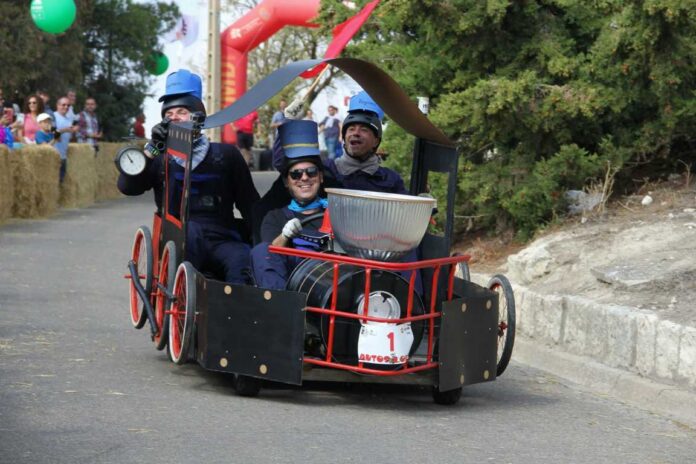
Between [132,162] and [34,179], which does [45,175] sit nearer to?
[34,179]

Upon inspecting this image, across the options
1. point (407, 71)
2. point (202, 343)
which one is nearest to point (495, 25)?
point (407, 71)

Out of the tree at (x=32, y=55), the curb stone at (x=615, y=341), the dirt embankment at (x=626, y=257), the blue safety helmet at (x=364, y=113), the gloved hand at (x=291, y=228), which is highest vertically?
the tree at (x=32, y=55)

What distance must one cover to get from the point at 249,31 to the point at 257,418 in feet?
90.6

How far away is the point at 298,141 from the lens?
8516 millimetres

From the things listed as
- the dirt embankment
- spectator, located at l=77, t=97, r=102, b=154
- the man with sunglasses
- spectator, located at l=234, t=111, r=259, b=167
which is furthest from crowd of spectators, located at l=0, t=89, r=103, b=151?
the man with sunglasses

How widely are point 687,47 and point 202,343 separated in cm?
595

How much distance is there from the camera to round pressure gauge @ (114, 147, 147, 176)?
9000mm

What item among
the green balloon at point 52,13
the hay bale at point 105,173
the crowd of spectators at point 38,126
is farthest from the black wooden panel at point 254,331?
the hay bale at point 105,173

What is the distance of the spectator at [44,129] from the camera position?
2400 cm

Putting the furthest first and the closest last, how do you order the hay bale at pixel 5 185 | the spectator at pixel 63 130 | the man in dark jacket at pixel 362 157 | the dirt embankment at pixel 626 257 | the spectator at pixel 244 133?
the spectator at pixel 244 133 → the spectator at pixel 63 130 → the hay bale at pixel 5 185 → the dirt embankment at pixel 626 257 → the man in dark jacket at pixel 362 157

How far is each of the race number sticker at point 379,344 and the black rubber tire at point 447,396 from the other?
64 centimetres

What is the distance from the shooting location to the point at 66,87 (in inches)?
1444

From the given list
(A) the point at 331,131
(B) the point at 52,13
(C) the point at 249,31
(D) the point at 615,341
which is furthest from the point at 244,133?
(D) the point at 615,341

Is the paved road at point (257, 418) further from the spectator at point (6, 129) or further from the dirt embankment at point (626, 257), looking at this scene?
the spectator at point (6, 129)
